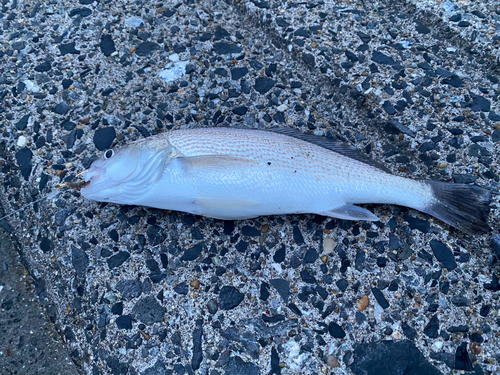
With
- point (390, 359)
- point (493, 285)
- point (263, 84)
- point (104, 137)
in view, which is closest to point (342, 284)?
point (390, 359)

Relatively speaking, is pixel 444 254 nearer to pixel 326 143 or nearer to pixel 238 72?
pixel 326 143

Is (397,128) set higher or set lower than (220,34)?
lower

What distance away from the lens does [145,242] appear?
2410 millimetres

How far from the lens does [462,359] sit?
2.05 meters

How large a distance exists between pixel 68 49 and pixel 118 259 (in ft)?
7.02

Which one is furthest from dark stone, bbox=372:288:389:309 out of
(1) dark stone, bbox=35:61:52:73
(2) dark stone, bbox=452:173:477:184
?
(1) dark stone, bbox=35:61:52:73

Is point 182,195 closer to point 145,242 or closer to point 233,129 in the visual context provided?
point 145,242

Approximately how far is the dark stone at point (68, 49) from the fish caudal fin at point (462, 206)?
325cm

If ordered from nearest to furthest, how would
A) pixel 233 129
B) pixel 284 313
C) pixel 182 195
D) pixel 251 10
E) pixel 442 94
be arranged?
pixel 284 313, pixel 182 195, pixel 233 129, pixel 442 94, pixel 251 10

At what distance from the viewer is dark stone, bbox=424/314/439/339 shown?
2113mm

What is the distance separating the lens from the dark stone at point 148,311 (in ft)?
7.18

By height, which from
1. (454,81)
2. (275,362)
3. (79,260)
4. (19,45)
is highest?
(454,81)

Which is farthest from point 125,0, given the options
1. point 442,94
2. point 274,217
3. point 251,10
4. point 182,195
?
point 442,94

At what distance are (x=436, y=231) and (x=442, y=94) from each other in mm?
1214
